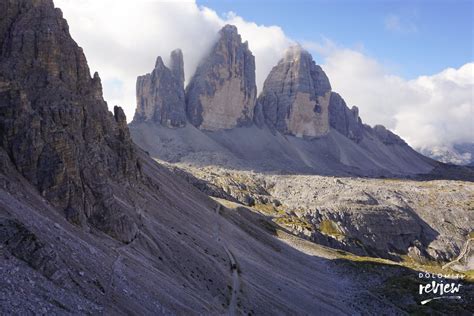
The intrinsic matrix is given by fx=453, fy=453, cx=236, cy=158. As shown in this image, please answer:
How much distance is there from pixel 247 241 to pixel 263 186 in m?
93.8

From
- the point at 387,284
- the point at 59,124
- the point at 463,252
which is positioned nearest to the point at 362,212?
the point at 463,252

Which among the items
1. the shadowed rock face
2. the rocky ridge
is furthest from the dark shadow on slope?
the shadowed rock face

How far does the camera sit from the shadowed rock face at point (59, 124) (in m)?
43.3

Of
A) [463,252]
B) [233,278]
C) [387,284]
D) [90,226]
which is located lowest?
[233,278]

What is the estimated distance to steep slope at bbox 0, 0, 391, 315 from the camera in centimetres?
2833

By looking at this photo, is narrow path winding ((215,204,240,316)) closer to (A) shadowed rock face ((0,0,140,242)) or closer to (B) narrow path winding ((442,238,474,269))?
(A) shadowed rock face ((0,0,140,242))

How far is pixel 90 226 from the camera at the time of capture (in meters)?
43.6

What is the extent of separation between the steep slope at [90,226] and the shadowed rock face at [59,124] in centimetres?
13

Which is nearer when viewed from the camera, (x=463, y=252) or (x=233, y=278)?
(x=233, y=278)

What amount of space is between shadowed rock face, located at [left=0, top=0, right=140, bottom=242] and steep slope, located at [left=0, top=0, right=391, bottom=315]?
5.1 inches

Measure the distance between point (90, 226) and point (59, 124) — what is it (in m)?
12.4

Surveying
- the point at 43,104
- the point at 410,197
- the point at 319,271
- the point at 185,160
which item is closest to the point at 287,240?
the point at 319,271

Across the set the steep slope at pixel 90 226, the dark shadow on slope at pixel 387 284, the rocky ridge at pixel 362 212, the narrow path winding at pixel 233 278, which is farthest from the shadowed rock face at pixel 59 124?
the rocky ridge at pixel 362 212

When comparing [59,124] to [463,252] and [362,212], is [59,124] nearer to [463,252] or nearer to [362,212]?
[362,212]
